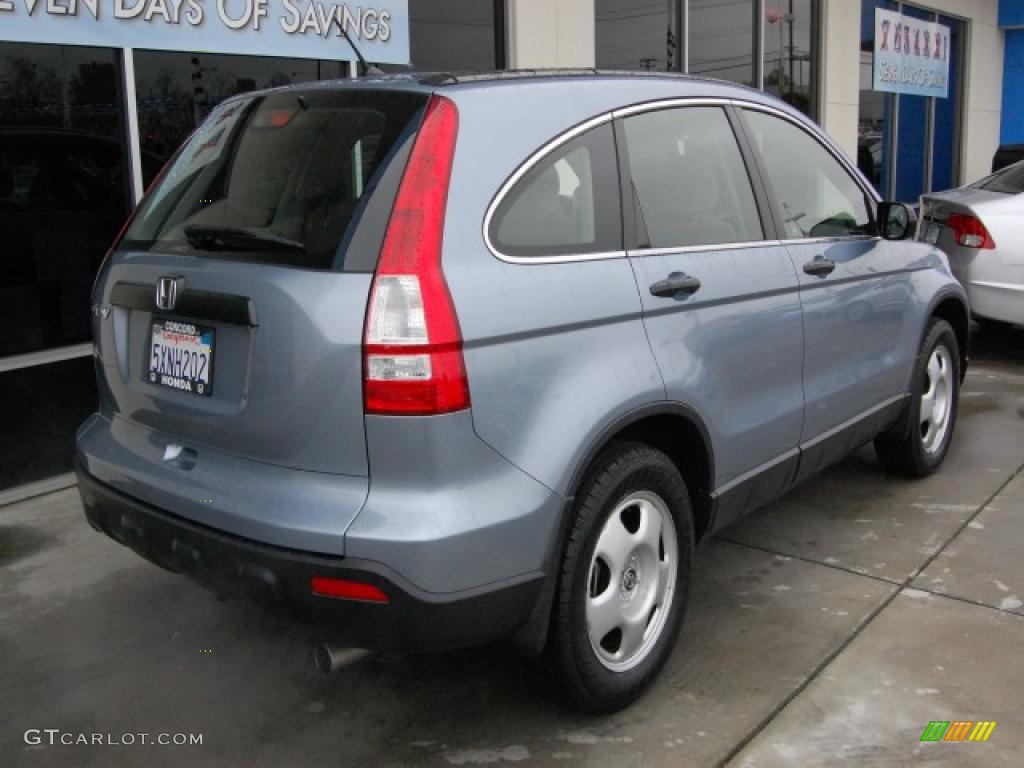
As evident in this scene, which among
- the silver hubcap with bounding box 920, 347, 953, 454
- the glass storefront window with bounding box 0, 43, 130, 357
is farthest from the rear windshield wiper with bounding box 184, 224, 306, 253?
the silver hubcap with bounding box 920, 347, 953, 454

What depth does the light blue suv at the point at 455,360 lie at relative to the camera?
2.38m

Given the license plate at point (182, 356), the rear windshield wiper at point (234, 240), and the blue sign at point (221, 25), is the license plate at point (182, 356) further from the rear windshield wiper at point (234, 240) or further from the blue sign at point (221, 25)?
the blue sign at point (221, 25)

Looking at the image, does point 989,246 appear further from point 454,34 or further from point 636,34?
point 454,34

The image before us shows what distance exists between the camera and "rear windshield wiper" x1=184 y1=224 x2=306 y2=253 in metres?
2.59

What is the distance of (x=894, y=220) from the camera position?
429 centimetres

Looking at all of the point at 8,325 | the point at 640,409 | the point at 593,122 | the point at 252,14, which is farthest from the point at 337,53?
the point at 640,409

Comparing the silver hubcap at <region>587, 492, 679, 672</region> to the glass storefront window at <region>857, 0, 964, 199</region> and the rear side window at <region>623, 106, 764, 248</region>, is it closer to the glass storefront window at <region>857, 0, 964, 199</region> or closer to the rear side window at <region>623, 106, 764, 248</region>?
the rear side window at <region>623, 106, 764, 248</region>

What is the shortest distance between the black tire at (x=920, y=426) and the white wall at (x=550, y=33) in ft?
12.3

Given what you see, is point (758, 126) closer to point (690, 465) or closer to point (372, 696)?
point (690, 465)

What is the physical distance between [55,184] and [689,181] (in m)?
3.41

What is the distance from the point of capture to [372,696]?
124 inches

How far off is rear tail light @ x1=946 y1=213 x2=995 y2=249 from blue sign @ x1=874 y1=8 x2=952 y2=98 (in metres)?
6.27

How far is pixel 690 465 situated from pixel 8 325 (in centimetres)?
360

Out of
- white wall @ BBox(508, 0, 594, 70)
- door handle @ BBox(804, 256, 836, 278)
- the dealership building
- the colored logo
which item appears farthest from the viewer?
white wall @ BBox(508, 0, 594, 70)
